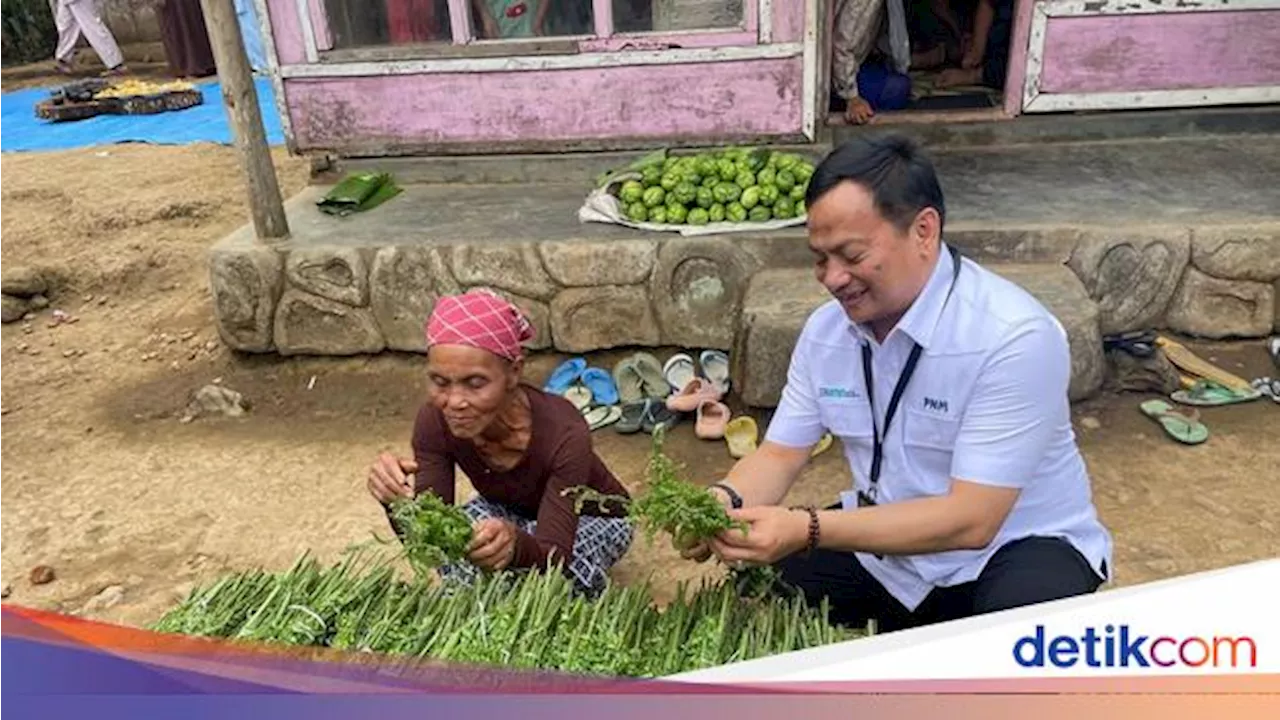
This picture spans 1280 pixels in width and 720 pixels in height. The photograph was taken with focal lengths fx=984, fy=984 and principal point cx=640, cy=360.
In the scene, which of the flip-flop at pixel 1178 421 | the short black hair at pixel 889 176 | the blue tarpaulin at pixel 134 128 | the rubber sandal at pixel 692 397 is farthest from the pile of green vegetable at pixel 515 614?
the blue tarpaulin at pixel 134 128

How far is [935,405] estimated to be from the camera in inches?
90.6

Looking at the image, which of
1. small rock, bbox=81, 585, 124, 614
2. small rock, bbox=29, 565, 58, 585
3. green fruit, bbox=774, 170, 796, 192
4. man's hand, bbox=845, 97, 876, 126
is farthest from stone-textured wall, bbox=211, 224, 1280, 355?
small rock, bbox=81, 585, 124, 614

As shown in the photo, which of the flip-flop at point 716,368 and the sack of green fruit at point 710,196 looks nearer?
the flip-flop at point 716,368

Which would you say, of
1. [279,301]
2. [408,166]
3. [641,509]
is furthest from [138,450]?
[641,509]

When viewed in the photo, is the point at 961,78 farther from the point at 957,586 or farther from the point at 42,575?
the point at 42,575

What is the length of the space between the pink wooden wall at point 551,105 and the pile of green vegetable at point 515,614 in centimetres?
422

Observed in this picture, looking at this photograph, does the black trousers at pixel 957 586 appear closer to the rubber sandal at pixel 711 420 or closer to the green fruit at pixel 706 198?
the rubber sandal at pixel 711 420

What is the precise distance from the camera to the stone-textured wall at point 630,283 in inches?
194

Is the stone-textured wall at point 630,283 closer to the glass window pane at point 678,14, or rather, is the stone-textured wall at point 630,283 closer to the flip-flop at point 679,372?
the flip-flop at point 679,372

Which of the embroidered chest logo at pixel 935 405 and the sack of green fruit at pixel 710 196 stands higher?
the embroidered chest logo at pixel 935 405

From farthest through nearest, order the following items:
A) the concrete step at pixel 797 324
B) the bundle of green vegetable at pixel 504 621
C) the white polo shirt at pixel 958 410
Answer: the concrete step at pixel 797 324, the white polo shirt at pixel 958 410, the bundle of green vegetable at pixel 504 621

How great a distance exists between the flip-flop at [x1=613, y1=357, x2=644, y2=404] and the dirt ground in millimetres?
301

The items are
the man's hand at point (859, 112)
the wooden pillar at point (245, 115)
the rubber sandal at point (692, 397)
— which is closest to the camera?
the rubber sandal at point (692, 397)

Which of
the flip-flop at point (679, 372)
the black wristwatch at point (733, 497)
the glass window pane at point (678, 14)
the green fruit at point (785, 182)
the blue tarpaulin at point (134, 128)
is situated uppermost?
the glass window pane at point (678, 14)
